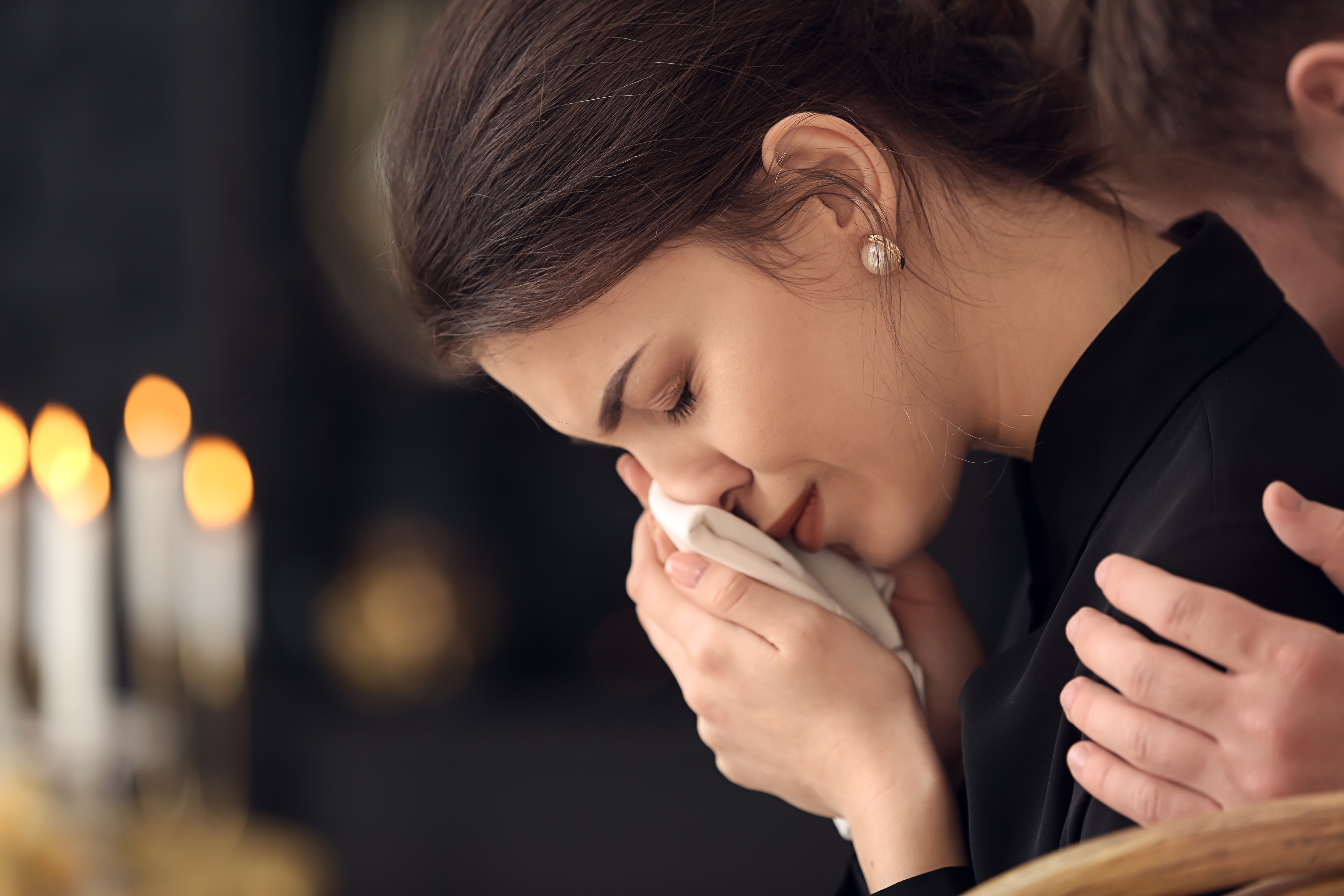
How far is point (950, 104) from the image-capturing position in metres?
0.67

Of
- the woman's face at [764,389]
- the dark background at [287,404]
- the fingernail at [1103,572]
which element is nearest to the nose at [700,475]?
the woman's face at [764,389]

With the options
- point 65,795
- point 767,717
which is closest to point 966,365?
point 767,717

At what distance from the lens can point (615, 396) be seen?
63 cm

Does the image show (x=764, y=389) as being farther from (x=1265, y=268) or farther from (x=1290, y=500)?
(x=1265, y=268)

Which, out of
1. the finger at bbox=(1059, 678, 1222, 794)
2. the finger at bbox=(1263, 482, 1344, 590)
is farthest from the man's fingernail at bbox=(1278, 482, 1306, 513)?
the finger at bbox=(1059, 678, 1222, 794)

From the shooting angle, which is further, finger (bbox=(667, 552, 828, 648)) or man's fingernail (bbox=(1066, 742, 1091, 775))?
finger (bbox=(667, 552, 828, 648))

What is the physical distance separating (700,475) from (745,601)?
0.09 m

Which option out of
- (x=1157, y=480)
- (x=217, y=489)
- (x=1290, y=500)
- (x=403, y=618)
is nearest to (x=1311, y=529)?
(x=1290, y=500)

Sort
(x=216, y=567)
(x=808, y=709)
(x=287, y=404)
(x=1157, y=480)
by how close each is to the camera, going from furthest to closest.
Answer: (x=287, y=404) < (x=216, y=567) < (x=808, y=709) < (x=1157, y=480)

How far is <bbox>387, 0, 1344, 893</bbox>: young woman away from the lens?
0.60 meters

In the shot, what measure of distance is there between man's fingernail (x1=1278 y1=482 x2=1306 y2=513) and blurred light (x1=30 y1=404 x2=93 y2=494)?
1043 mm

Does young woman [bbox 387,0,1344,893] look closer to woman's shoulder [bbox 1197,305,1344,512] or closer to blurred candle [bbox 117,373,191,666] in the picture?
woman's shoulder [bbox 1197,305,1344,512]

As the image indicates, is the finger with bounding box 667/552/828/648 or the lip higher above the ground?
the lip

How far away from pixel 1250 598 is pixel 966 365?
227 millimetres
